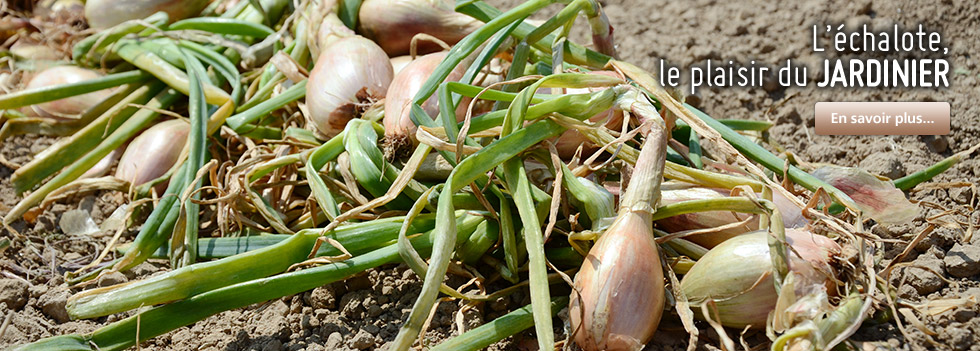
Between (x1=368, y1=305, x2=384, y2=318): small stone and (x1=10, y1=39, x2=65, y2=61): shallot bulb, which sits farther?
Answer: (x1=10, y1=39, x2=65, y2=61): shallot bulb

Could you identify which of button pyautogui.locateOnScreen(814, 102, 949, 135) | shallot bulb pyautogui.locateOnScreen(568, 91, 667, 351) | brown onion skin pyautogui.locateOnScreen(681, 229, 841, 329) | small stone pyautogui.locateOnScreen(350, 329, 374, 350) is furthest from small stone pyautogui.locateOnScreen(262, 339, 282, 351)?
button pyautogui.locateOnScreen(814, 102, 949, 135)

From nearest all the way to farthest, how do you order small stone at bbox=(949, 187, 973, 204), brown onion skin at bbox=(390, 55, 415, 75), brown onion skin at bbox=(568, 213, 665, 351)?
brown onion skin at bbox=(568, 213, 665, 351) → small stone at bbox=(949, 187, 973, 204) → brown onion skin at bbox=(390, 55, 415, 75)

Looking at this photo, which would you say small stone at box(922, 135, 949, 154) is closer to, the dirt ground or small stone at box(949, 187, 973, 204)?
the dirt ground

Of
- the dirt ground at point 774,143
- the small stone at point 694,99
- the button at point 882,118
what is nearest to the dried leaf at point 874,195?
the dirt ground at point 774,143

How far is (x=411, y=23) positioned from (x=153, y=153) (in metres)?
0.63

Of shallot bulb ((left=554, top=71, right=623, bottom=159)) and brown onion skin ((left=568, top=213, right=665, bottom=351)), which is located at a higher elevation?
shallot bulb ((left=554, top=71, right=623, bottom=159))

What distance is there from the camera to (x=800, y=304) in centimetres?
105

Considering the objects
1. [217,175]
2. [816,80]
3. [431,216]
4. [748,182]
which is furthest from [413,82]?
[816,80]

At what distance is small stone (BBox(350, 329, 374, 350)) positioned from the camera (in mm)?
1266

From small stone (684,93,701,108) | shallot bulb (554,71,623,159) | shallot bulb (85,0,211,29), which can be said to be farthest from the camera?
shallot bulb (85,0,211,29)

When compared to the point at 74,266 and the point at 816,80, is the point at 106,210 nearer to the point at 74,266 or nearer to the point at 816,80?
the point at 74,266

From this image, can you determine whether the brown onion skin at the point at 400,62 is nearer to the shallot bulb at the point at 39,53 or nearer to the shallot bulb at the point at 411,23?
the shallot bulb at the point at 411,23

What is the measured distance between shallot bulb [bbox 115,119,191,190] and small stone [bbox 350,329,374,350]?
74 cm

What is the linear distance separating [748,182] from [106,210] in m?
1.35
